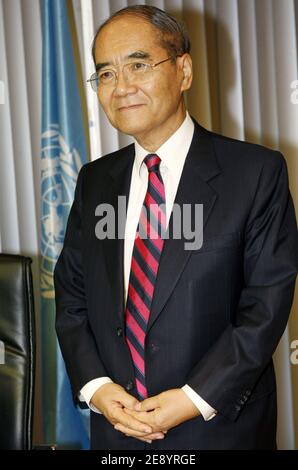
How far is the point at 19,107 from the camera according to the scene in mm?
2990

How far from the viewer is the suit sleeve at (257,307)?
167 centimetres

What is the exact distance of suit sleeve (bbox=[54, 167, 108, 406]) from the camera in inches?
72.9

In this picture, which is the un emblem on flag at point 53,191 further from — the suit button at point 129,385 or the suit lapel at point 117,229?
the suit button at point 129,385

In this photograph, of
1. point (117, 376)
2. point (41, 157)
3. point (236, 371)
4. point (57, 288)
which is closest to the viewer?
point (236, 371)

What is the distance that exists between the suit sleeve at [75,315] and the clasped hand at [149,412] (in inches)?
5.0

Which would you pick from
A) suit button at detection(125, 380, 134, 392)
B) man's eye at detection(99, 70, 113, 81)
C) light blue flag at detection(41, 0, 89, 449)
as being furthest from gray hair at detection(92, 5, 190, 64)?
light blue flag at detection(41, 0, 89, 449)

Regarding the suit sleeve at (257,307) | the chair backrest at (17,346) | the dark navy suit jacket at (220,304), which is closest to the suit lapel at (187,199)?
the dark navy suit jacket at (220,304)

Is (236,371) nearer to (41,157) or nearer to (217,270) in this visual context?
(217,270)

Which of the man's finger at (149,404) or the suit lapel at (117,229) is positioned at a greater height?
the suit lapel at (117,229)

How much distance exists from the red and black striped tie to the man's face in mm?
184

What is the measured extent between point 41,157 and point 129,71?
1.22 meters

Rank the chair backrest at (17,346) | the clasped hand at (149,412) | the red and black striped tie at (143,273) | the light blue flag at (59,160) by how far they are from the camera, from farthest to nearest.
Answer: the light blue flag at (59,160) → the chair backrest at (17,346) → the red and black striped tie at (143,273) → the clasped hand at (149,412)

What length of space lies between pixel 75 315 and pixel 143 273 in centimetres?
29

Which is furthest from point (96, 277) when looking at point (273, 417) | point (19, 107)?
point (19, 107)
